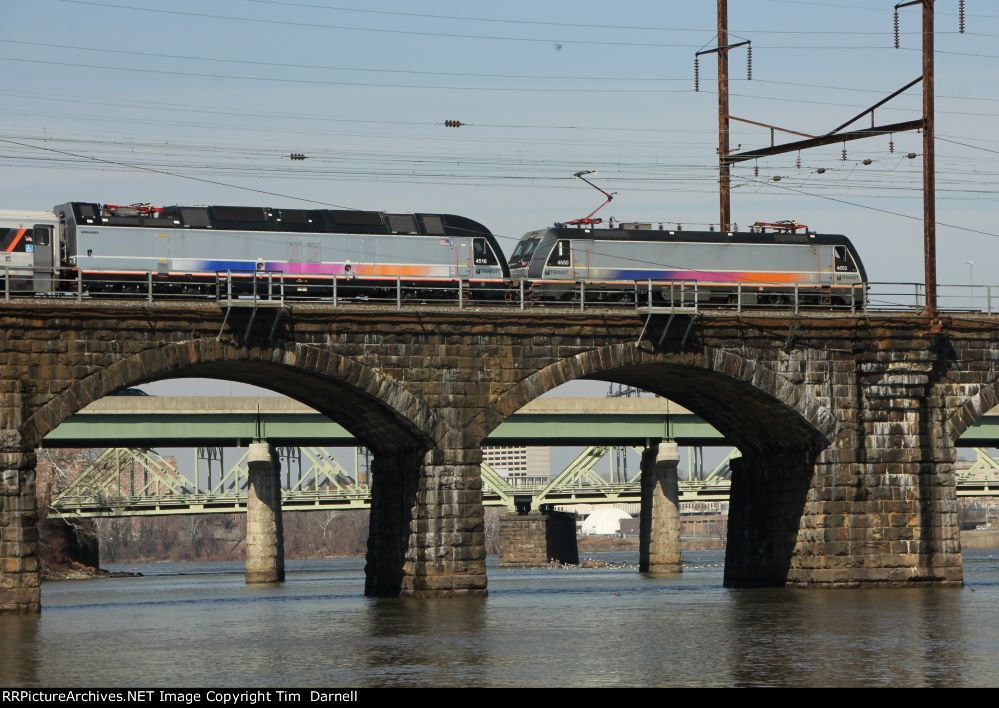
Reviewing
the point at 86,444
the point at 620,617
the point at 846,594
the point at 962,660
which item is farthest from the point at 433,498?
the point at 86,444

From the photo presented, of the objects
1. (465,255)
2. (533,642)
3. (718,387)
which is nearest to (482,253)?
(465,255)

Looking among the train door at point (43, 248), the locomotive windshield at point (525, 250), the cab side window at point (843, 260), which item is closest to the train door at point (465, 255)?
the locomotive windshield at point (525, 250)

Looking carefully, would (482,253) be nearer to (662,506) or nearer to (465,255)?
(465,255)

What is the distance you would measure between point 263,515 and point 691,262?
38373mm

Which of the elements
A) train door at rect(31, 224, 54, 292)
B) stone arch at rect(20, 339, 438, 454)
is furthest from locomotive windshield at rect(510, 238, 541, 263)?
train door at rect(31, 224, 54, 292)

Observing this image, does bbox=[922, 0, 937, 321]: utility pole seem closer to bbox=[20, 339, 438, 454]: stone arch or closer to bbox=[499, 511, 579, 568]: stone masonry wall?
bbox=[20, 339, 438, 454]: stone arch

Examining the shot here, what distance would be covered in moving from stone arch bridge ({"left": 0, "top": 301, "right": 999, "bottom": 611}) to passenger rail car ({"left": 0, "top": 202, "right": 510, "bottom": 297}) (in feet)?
13.1

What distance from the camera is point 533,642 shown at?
142 ft

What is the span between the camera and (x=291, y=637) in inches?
1822

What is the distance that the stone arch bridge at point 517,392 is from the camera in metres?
51.9

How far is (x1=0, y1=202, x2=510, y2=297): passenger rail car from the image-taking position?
59.9m

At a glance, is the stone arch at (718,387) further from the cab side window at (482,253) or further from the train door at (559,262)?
the cab side window at (482,253)

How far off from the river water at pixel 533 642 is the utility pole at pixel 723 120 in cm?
1695
